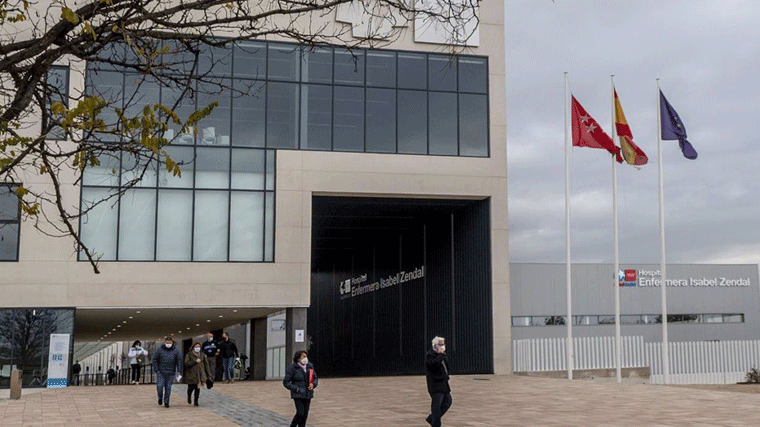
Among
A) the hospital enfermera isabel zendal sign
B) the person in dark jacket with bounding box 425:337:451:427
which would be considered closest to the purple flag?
the hospital enfermera isabel zendal sign

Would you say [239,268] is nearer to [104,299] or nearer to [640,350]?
[104,299]

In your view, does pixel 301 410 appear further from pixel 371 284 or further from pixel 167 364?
pixel 371 284

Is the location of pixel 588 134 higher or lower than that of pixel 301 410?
higher

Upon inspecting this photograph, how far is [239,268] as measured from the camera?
30.3m

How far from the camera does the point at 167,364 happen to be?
63.5 ft

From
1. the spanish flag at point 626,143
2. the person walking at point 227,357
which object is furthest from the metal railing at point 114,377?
the spanish flag at point 626,143

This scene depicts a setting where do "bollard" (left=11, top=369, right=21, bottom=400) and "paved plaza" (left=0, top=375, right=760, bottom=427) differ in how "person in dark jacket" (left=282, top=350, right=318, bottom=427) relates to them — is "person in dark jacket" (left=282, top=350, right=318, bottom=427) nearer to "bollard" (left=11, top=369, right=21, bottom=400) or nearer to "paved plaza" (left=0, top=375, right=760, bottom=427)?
"paved plaza" (left=0, top=375, right=760, bottom=427)

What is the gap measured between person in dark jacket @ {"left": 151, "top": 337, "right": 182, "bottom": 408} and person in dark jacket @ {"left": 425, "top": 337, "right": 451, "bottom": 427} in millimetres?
7836

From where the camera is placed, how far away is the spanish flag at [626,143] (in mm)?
31031

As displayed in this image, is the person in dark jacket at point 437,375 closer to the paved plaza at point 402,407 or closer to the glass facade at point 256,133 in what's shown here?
the paved plaza at point 402,407

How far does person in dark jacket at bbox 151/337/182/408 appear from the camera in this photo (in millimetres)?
19359

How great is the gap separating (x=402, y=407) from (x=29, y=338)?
15.5m

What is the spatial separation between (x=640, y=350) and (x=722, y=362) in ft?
12.5

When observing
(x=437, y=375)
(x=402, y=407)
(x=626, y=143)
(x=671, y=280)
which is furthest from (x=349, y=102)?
(x=671, y=280)
